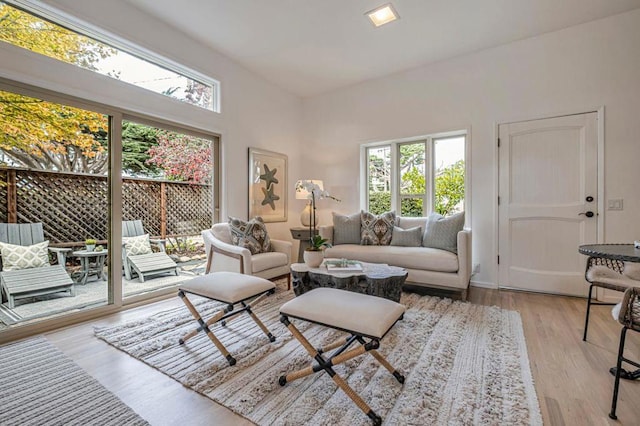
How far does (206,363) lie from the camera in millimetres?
1762

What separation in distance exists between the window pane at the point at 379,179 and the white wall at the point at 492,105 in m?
0.23

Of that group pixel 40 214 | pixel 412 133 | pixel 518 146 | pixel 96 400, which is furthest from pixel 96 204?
pixel 518 146

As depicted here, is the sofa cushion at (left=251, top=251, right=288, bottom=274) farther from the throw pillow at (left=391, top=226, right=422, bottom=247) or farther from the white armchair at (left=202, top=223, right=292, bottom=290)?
the throw pillow at (left=391, top=226, right=422, bottom=247)

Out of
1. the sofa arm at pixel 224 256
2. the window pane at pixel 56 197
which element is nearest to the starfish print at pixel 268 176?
the sofa arm at pixel 224 256

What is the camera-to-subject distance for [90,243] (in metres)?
2.62

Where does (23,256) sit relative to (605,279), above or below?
above

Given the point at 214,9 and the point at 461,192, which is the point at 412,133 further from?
the point at 214,9

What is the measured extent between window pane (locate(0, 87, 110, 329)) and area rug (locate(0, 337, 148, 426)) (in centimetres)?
61

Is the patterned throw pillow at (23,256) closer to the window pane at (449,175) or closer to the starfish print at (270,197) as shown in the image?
the starfish print at (270,197)

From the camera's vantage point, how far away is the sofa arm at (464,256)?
292cm

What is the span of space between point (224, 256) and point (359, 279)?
1538mm

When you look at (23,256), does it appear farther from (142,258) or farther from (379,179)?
(379,179)

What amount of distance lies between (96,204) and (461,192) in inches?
164

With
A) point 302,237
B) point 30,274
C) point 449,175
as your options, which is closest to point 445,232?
point 449,175
